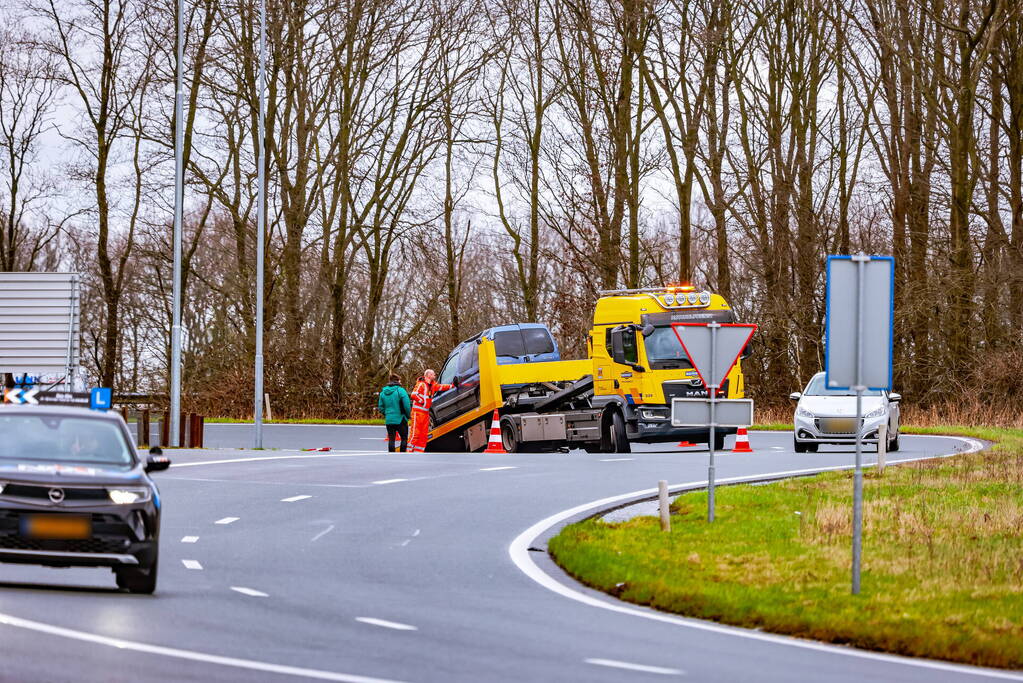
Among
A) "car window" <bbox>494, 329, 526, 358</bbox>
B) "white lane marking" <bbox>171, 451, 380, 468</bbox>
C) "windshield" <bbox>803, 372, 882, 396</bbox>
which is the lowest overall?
"white lane marking" <bbox>171, 451, 380, 468</bbox>

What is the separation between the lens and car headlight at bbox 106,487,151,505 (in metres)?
11.1

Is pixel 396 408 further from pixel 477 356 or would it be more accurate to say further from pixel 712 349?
pixel 712 349

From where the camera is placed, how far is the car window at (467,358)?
3262 centimetres

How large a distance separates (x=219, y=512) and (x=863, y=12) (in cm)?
3268

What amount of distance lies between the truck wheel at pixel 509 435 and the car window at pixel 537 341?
5.66ft

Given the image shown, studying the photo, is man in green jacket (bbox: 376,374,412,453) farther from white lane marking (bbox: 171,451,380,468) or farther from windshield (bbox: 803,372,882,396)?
windshield (bbox: 803,372,882,396)

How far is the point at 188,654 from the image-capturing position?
8.59m

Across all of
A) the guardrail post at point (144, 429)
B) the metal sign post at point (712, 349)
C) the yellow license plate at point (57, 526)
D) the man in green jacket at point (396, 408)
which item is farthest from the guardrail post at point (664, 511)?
the guardrail post at point (144, 429)

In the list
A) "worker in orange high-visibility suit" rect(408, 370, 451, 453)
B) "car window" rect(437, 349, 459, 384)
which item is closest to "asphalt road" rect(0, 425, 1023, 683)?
"worker in orange high-visibility suit" rect(408, 370, 451, 453)

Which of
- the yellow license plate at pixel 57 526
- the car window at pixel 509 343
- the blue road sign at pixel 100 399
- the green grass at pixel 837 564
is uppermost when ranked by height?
the car window at pixel 509 343

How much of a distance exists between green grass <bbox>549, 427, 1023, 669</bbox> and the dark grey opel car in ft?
11.6

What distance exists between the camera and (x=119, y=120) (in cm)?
5172

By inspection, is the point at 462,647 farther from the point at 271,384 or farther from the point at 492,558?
the point at 271,384

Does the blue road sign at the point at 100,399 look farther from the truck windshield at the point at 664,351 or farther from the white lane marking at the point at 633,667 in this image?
the truck windshield at the point at 664,351
